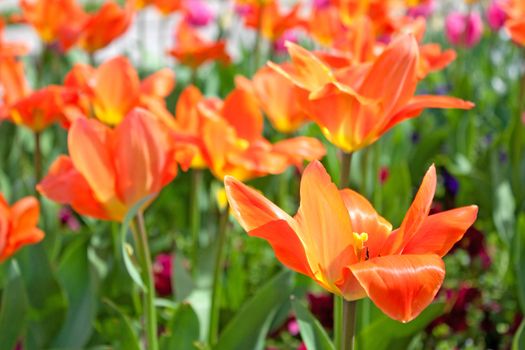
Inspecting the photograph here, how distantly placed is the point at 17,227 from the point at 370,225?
53 cm

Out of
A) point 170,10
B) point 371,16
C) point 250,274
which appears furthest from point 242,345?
point 170,10

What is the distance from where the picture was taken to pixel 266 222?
33.1 inches

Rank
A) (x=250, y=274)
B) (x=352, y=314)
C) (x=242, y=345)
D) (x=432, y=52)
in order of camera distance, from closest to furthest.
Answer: (x=352, y=314) → (x=242, y=345) → (x=432, y=52) → (x=250, y=274)

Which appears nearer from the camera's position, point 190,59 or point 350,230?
point 350,230

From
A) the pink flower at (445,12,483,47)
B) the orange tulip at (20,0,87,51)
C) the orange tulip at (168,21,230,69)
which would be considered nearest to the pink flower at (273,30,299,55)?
the pink flower at (445,12,483,47)

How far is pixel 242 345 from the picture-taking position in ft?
4.35

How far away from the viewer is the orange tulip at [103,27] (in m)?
2.22

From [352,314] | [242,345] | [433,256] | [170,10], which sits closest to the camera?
[433,256]

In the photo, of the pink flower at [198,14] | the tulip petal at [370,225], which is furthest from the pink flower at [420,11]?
the tulip petal at [370,225]

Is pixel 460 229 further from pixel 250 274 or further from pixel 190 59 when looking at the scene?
pixel 190 59

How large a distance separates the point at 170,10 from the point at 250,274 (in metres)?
1.22

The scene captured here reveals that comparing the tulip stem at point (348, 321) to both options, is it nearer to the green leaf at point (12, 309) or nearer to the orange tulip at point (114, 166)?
the orange tulip at point (114, 166)

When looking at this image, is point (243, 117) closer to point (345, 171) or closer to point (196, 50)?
point (345, 171)

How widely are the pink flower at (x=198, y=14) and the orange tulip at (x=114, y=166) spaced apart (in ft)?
8.88
